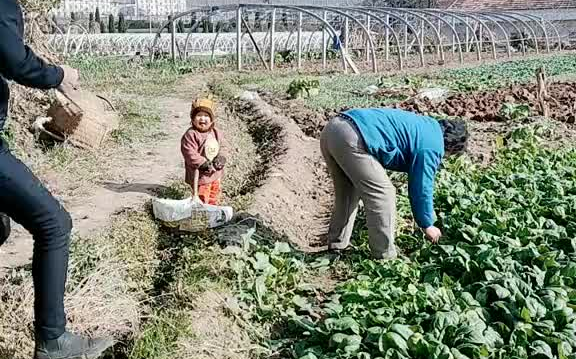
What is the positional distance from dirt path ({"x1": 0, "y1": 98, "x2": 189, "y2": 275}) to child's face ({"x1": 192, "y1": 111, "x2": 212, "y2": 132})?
0.79 m

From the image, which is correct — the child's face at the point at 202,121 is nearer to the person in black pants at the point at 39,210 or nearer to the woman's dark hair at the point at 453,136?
the woman's dark hair at the point at 453,136

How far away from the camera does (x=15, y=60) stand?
314 cm

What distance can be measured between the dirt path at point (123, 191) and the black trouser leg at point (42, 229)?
5.05ft

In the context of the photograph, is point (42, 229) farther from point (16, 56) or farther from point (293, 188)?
point (293, 188)

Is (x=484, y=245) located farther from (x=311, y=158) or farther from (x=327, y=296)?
(x=311, y=158)

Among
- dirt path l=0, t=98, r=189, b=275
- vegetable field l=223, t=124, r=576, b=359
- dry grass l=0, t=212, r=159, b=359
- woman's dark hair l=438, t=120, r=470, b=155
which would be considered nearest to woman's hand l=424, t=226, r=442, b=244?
vegetable field l=223, t=124, r=576, b=359

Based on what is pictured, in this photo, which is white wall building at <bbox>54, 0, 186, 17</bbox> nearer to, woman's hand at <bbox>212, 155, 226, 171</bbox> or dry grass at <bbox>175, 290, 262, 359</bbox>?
woman's hand at <bbox>212, 155, 226, 171</bbox>

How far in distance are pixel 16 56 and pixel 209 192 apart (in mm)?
3543

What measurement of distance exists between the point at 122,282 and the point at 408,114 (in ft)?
6.99

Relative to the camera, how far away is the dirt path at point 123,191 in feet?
18.1

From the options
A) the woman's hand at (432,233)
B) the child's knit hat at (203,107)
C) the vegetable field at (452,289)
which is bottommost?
the vegetable field at (452,289)

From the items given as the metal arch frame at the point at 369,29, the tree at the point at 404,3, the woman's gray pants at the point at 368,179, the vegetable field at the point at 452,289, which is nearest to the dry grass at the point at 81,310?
the vegetable field at the point at 452,289

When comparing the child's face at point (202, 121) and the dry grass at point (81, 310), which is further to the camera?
the child's face at point (202, 121)

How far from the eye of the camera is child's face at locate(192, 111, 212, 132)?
6453mm
